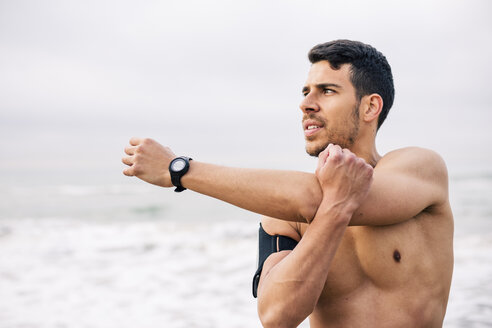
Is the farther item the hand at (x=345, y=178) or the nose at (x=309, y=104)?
the nose at (x=309, y=104)

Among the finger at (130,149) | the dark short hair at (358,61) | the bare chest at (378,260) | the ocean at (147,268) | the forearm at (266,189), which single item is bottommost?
the ocean at (147,268)

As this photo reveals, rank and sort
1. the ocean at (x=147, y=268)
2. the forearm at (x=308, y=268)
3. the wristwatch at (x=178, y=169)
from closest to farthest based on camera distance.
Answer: the forearm at (x=308, y=268)
the wristwatch at (x=178, y=169)
the ocean at (x=147, y=268)

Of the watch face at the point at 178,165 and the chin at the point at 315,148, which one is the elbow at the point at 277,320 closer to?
the watch face at the point at 178,165

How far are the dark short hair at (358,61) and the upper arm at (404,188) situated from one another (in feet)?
1.57

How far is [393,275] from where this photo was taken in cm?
219

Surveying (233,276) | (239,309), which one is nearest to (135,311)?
(239,309)

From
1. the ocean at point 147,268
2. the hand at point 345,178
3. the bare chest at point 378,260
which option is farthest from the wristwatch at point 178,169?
the ocean at point 147,268

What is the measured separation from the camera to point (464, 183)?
28656mm

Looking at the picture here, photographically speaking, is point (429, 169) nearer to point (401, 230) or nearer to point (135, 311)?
point (401, 230)

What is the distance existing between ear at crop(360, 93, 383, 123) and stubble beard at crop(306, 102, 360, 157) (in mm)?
66

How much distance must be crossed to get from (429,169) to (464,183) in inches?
1176

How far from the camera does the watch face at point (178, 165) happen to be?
1.94 m

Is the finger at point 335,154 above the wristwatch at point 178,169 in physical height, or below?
above

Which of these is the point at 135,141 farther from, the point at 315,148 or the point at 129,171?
the point at 315,148
